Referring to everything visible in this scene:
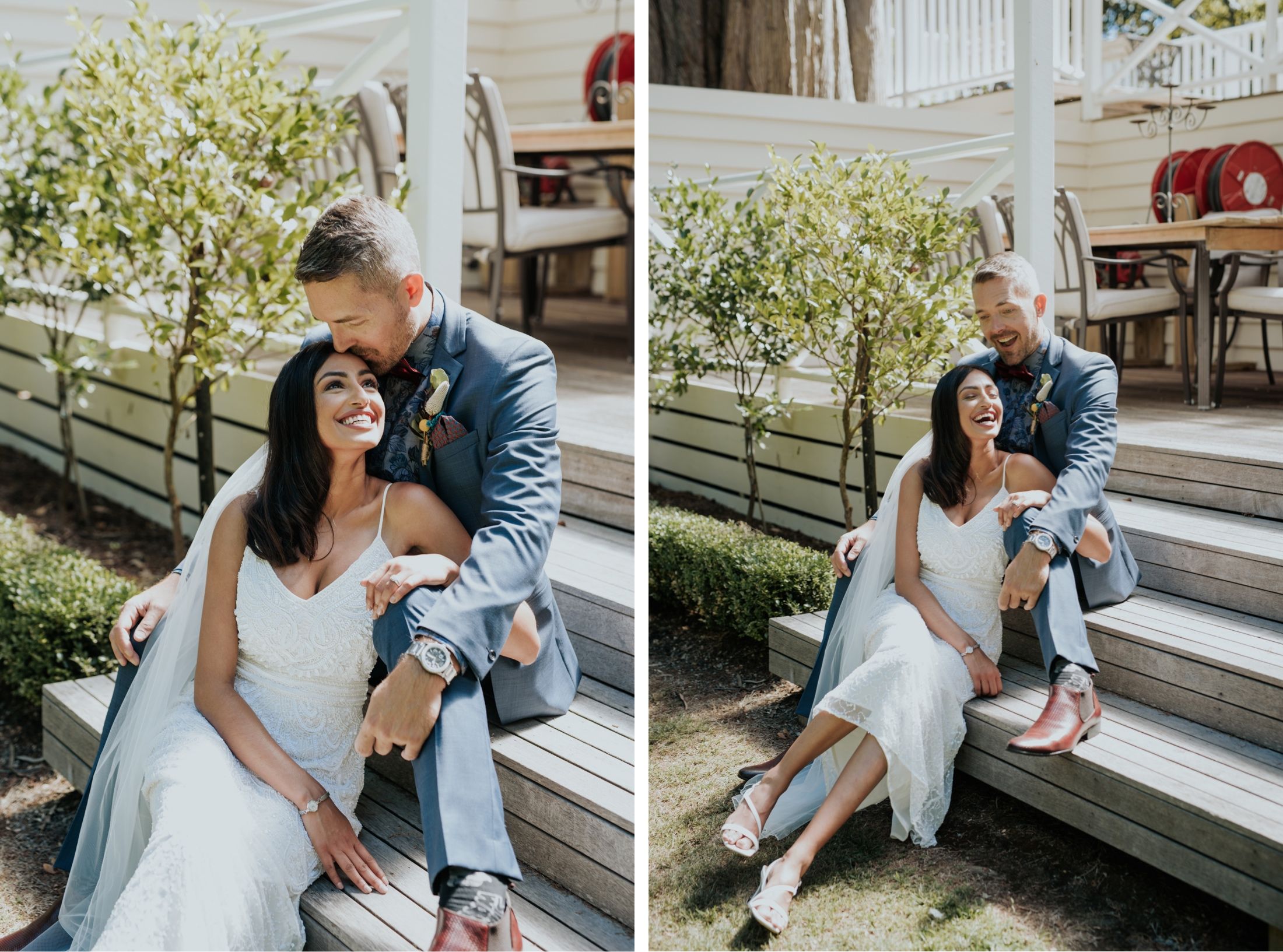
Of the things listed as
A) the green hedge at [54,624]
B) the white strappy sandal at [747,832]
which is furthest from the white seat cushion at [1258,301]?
the green hedge at [54,624]

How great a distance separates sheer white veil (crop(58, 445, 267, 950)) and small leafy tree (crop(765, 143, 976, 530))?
6.66 feet

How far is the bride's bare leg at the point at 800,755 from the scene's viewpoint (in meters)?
2.59

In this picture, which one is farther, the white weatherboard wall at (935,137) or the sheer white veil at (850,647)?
the white weatherboard wall at (935,137)

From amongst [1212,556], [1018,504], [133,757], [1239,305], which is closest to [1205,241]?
[1239,305]

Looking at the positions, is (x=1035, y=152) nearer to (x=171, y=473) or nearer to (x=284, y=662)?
(x=284, y=662)

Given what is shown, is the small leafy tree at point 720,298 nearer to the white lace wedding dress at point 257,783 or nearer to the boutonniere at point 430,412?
the boutonniere at point 430,412

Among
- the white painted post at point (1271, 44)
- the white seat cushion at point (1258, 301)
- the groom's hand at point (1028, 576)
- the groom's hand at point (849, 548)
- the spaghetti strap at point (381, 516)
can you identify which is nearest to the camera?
the spaghetti strap at point (381, 516)

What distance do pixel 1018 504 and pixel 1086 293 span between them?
8.02 feet

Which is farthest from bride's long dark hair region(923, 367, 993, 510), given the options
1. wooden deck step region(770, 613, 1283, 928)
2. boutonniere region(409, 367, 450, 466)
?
boutonniere region(409, 367, 450, 466)

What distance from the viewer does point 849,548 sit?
9.96 feet

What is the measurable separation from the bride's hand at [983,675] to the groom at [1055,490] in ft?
0.53

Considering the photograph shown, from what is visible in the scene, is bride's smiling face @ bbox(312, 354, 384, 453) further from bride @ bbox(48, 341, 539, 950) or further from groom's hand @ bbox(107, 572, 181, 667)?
groom's hand @ bbox(107, 572, 181, 667)

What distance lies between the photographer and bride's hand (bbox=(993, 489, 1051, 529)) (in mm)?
2695

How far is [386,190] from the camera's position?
4.57 m
